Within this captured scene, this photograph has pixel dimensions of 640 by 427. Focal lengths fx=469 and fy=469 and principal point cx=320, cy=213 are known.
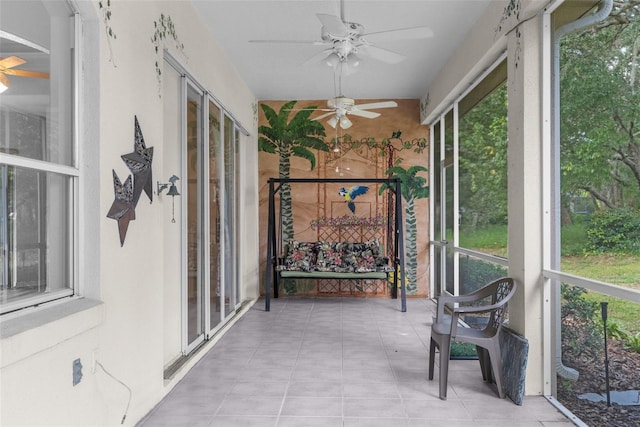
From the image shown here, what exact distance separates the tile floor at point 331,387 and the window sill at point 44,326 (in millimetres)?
997

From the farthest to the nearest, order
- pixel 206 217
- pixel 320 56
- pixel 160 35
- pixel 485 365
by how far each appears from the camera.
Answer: pixel 206 217
pixel 320 56
pixel 485 365
pixel 160 35

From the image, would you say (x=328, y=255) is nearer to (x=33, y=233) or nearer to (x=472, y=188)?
(x=472, y=188)

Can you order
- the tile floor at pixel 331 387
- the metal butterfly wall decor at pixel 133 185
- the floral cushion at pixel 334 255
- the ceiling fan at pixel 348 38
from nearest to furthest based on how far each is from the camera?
the metal butterfly wall decor at pixel 133 185
the tile floor at pixel 331 387
the ceiling fan at pixel 348 38
the floral cushion at pixel 334 255

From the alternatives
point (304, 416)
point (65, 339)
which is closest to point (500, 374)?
point (304, 416)

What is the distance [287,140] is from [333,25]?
396 centimetres

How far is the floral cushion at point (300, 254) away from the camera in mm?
6645

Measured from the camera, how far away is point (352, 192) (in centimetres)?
711

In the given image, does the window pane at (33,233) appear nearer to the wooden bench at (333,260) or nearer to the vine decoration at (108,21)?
the vine decoration at (108,21)

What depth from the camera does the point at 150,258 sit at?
2.86 metres

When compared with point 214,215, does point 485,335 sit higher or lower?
lower

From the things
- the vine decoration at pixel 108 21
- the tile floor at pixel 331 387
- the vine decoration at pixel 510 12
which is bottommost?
the tile floor at pixel 331 387

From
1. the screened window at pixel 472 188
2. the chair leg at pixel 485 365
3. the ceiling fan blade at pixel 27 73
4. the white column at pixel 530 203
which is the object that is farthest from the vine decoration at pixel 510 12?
the ceiling fan blade at pixel 27 73

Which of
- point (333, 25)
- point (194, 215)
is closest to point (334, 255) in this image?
point (194, 215)

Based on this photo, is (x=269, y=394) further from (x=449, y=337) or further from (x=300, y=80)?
(x=300, y=80)
